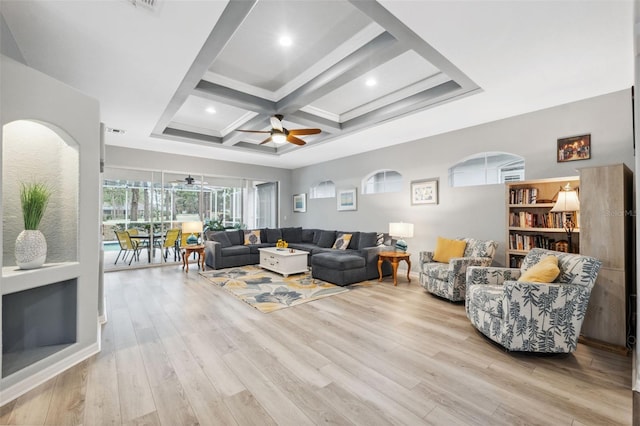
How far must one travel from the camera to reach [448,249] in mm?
4395

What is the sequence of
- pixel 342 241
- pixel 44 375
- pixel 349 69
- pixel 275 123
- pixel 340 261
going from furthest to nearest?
pixel 342 241 → pixel 340 261 → pixel 275 123 → pixel 349 69 → pixel 44 375

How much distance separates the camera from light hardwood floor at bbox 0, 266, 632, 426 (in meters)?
1.72

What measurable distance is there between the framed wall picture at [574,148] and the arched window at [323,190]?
4.67 meters

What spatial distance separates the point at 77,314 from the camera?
2.37m

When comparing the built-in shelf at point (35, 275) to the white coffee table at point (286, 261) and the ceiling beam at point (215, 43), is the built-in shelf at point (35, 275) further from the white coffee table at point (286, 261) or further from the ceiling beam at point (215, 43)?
the white coffee table at point (286, 261)

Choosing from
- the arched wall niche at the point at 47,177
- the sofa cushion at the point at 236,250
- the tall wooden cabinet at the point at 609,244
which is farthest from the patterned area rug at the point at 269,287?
the tall wooden cabinet at the point at 609,244

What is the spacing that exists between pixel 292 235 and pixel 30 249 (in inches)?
221

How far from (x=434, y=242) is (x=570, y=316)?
278 centimetres

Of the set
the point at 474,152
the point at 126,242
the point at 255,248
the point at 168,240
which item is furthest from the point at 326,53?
the point at 126,242

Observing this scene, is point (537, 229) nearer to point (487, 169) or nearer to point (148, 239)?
point (487, 169)

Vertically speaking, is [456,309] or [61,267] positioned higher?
[61,267]

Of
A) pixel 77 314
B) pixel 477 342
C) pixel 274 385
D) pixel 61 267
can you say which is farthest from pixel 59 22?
pixel 477 342

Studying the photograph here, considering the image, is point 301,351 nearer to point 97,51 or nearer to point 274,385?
point 274,385

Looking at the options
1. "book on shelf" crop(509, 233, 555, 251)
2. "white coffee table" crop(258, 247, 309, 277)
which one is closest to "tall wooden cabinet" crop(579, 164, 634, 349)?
"book on shelf" crop(509, 233, 555, 251)
